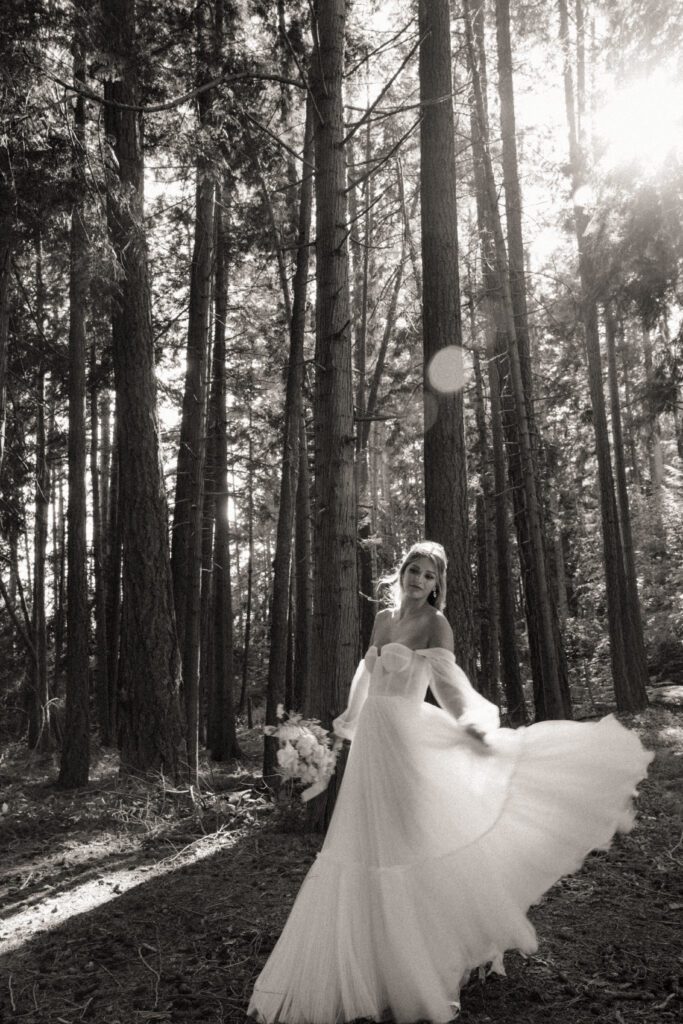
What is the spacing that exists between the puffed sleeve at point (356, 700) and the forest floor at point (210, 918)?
1428 millimetres

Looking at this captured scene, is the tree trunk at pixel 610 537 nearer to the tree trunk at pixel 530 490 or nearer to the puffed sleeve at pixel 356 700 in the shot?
the tree trunk at pixel 530 490

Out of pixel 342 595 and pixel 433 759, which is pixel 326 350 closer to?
pixel 342 595

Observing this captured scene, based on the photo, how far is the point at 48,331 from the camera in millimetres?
16984

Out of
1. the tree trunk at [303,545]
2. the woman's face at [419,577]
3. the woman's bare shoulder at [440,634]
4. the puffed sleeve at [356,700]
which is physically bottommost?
the puffed sleeve at [356,700]

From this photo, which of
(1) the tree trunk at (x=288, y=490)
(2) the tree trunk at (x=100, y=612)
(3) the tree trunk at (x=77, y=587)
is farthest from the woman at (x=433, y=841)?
(2) the tree trunk at (x=100, y=612)

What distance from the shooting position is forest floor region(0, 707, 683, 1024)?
4.22 metres

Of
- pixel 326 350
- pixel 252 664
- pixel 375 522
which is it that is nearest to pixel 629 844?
pixel 326 350

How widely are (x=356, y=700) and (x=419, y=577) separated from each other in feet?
2.54

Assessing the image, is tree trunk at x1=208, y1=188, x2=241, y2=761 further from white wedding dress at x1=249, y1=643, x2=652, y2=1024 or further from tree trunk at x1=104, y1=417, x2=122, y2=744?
white wedding dress at x1=249, y1=643, x2=652, y2=1024

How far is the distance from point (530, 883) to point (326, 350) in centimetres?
481

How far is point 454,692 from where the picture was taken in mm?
4293

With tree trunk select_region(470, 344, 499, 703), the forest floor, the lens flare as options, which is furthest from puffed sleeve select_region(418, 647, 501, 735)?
tree trunk select_region(470, 344, 499, 703)

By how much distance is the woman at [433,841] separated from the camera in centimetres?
377

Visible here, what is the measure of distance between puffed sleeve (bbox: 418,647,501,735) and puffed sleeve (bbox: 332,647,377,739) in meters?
0.34
